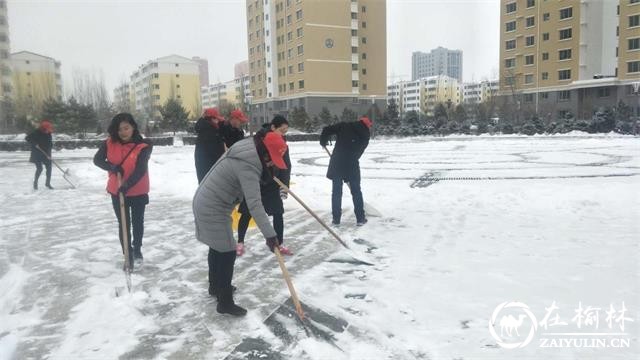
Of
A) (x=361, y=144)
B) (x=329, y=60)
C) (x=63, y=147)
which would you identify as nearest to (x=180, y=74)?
(x=329, y=60)

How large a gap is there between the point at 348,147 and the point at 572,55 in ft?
159

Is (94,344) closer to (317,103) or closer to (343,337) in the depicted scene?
(343,337)

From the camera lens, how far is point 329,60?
176ft

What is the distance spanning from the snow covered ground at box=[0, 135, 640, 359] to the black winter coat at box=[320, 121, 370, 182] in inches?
29.4

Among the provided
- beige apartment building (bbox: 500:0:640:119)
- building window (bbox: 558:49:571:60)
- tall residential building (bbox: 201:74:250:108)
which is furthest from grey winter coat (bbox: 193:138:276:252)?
tall residential building (bbox: 201:74:250:108)

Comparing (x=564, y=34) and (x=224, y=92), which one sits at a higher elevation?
(x=224, y=92)

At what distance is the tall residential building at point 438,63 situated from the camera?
576ft

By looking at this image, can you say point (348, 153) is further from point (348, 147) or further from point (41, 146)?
point (41, 146)

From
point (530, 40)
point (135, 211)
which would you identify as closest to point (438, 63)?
point (530, 40)

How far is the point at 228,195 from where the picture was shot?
3.41 metres

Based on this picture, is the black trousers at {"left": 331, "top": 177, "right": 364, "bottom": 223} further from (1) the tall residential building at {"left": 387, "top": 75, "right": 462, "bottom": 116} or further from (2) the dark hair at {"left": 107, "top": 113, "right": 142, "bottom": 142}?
(1) the tall residential building at {"left": 387, "top": 75, "right": 462, "bottom": 116}

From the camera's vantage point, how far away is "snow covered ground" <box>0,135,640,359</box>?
3.13 m

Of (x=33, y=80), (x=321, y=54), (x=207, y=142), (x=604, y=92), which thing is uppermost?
(x=321, y=54)

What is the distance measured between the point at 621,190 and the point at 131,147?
25.8 feet
